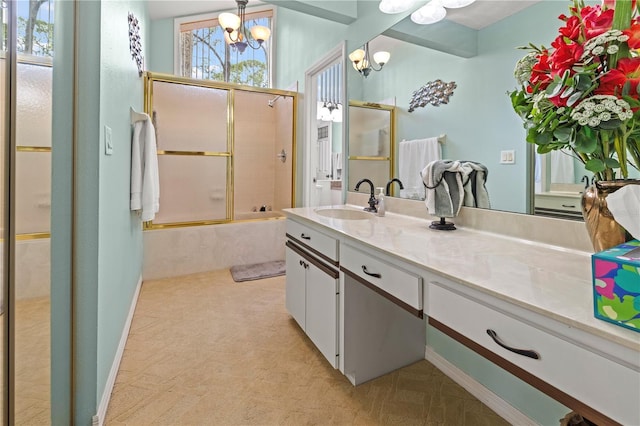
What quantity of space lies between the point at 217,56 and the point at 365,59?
3.16 meters

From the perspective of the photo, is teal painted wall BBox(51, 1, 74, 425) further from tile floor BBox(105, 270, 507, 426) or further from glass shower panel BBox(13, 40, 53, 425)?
tile floor BBox(105, 270, 507, 426)

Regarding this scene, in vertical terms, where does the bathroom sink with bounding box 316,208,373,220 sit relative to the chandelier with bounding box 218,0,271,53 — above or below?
below

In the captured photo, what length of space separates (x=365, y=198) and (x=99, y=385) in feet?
6.13

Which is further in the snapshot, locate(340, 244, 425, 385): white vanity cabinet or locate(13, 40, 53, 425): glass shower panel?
locate(340, 244, 425, 385): white vanity cabinet

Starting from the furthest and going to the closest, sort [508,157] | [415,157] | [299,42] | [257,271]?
[299,42] → [257,271] → [415,157] → [508,157]

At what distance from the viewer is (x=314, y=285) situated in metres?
1.74

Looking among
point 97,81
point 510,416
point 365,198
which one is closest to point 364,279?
point 510,416

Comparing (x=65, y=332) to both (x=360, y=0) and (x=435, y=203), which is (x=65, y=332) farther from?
(x=360, y=0)

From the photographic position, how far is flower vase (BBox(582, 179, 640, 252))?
0.77 meters

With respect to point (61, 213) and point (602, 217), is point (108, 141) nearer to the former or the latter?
point (61, 213)

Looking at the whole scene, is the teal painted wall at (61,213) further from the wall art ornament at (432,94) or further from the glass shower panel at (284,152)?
the glass shower panel at (284,152)

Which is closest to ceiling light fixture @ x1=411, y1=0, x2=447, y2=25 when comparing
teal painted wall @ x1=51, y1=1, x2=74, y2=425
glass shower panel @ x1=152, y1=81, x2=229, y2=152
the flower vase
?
the flower vase

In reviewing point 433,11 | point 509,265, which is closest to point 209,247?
point 433,11

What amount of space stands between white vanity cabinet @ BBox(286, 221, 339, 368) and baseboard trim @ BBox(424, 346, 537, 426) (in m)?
0.62
